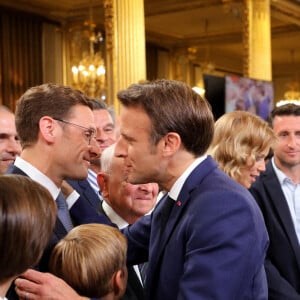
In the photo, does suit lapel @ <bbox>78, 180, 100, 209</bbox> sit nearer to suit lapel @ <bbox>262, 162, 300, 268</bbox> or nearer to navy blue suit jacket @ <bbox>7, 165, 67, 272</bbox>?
suit lapel @ <bbox>262, 162, 300, 268</bbox>

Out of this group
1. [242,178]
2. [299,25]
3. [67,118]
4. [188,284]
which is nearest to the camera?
[188,284]

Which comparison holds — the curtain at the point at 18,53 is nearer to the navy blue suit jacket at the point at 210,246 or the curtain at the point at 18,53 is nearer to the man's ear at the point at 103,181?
the man's ear at the point at 103,181

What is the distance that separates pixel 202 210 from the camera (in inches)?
69.9

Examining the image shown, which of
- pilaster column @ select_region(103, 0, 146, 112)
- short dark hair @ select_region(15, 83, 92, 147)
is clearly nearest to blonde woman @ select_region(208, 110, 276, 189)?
short dark hair @ select_region(15, 83, 92, 147)

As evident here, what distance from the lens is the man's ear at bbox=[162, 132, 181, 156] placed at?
1884 millimetres

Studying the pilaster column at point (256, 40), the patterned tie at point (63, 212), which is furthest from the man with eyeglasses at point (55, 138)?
the pilaster column at point (256, 40)

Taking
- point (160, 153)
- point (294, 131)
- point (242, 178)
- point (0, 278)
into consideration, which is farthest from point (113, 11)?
point (0, 278)

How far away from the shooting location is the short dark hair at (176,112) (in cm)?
188

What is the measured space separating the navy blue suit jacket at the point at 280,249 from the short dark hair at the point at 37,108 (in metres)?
1.49

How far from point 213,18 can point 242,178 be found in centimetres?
1195

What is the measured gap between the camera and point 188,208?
1.84 m

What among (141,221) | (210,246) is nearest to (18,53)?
(141,221)

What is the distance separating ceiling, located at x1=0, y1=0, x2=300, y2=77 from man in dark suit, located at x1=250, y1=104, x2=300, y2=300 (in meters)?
8.51

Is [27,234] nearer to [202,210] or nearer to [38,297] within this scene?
[38,297]
